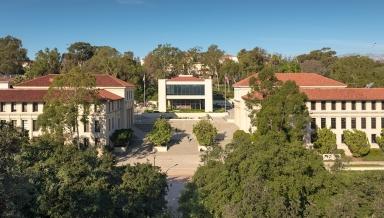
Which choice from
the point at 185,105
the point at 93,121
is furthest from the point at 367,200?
the point at 185,105

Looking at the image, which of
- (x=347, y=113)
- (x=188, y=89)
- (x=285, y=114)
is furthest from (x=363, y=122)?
(x=188, y=89)

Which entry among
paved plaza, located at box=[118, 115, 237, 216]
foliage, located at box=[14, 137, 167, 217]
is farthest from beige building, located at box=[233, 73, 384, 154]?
foliage, located at box=[14, 137, 167, 217]

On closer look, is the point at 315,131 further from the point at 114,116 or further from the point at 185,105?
the point at 185,105

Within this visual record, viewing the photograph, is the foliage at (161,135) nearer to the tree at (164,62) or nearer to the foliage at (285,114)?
the foliage at (285,114)

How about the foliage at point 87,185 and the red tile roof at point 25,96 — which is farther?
the red tile roof at point 25,96

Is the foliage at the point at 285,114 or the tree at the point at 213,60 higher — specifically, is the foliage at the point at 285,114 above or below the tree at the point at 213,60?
below

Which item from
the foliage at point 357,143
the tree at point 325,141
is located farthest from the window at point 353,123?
the tree at point 325,141

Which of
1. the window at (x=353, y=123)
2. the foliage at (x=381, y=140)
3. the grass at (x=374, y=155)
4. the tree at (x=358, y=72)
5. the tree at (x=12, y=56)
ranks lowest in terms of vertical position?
the grass at (x=374, y=155)
